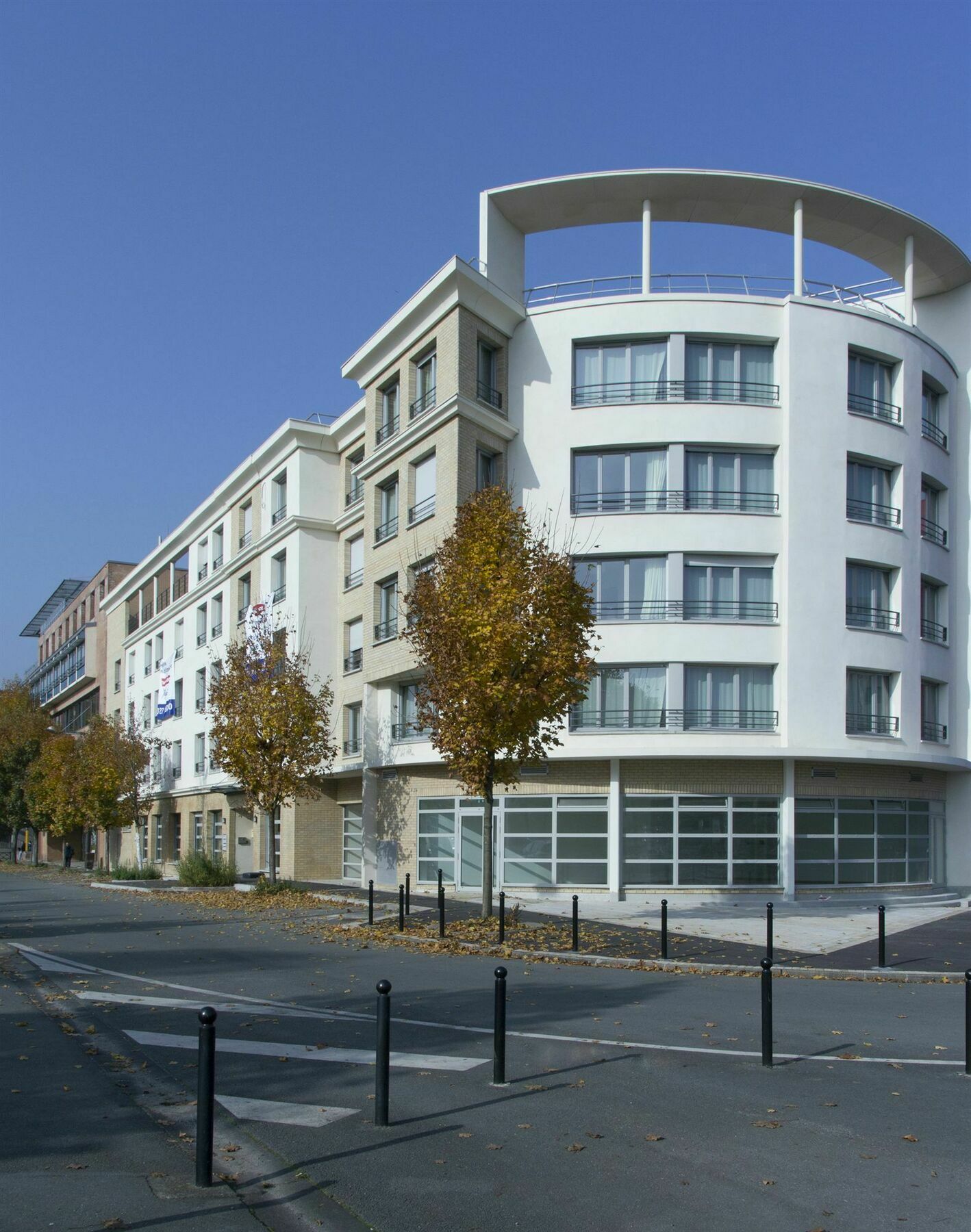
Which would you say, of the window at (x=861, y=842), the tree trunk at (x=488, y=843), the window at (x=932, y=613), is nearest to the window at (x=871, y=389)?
the window at (x=932, y=613)

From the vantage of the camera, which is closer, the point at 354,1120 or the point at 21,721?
the point at 354,1120

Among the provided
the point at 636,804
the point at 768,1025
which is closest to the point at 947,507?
the point at 636,804

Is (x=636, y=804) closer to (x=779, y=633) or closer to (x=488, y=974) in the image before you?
(x=779, y=633)

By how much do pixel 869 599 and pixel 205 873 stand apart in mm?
19870

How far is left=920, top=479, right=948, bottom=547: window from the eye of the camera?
1296 inches

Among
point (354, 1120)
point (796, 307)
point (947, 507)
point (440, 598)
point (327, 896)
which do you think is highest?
point (796, 307)

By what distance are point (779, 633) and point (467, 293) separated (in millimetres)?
11725

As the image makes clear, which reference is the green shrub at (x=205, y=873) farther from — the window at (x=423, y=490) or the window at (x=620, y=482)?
the window at (x=620, y=482)

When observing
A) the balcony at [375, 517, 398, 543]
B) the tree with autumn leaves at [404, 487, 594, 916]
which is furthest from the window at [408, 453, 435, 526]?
the tree with autumn leaves at [404, 487, 594, 916]

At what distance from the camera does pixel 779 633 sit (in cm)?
2953

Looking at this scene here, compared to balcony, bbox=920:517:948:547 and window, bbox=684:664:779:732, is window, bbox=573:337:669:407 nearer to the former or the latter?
window, bbox=684:664:779:732

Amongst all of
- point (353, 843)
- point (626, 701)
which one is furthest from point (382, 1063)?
point (353, 843)

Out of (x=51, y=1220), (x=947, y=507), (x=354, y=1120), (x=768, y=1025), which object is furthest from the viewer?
(x=947, y=507)

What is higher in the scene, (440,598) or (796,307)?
(796,307)
